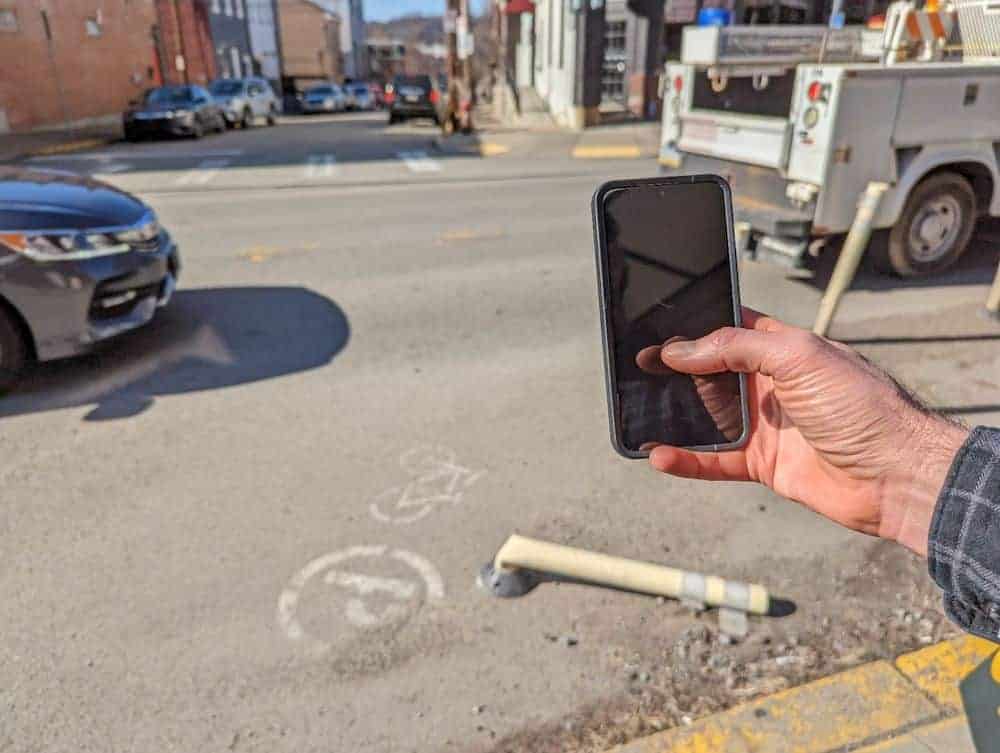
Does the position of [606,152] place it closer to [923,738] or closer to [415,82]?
[415,82]

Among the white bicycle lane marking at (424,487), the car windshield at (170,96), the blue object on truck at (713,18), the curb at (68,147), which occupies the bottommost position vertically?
the white bicycle lane marking at (424,487)

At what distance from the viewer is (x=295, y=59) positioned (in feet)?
203

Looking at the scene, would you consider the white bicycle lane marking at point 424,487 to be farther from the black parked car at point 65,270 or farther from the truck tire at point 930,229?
the truck tire at point 930,229

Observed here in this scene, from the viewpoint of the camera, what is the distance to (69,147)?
20125mm

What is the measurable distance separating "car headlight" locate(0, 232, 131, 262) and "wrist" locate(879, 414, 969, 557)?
4.95 meters

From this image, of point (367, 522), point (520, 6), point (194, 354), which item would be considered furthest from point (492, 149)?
point (367, 522)

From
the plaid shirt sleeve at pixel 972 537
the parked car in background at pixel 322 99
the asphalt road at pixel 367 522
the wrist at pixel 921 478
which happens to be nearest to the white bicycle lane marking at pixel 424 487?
the asphalt road at pixel 367 522

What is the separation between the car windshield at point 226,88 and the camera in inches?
1154

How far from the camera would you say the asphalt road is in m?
2.60

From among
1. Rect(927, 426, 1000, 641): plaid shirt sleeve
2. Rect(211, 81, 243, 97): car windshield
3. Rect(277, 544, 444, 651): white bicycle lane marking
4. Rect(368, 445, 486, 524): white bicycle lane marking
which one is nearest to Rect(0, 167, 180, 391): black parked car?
Rect(368, 445, 486, 524): white bicycle lane marking

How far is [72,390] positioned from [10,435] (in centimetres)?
64

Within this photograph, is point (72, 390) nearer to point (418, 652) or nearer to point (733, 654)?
point (418, 652)

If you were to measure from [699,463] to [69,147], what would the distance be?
22.8 m

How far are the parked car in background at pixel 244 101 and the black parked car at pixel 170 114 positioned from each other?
2.96 metres
